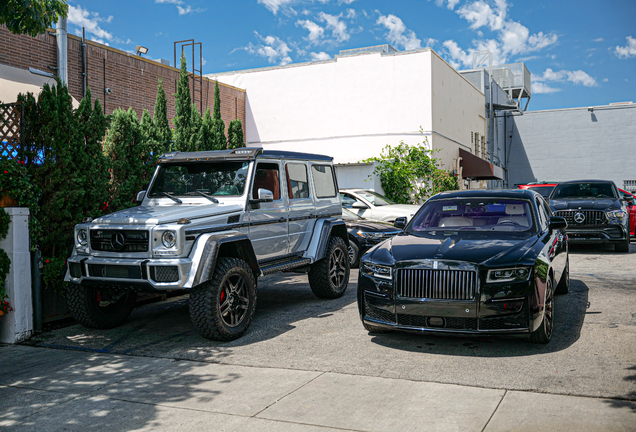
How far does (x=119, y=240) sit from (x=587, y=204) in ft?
36.7

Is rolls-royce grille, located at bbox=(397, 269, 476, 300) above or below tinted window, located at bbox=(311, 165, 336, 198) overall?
below

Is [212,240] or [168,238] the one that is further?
[212,240]

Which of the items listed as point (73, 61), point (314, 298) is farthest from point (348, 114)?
point (314, 298)

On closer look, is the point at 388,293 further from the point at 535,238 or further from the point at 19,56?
the point at 19,56

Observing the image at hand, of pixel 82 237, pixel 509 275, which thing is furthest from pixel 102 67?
pixel 509 275

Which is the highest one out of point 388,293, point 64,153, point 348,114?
point 348,114

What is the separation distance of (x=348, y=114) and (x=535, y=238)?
18.4 m

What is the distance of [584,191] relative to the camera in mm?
14672

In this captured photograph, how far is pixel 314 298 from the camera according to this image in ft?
29.6

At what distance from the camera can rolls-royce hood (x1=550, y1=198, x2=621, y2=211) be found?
13438 millimetres

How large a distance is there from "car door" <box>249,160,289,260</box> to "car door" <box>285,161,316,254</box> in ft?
0.53

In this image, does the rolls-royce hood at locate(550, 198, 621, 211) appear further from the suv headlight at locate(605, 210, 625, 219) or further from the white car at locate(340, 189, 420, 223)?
the white car at locate(340, 189, 420, 223)

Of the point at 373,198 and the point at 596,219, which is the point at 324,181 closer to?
the point at 373,198

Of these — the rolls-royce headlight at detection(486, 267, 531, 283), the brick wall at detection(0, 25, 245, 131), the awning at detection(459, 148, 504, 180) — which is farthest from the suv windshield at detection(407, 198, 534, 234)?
the awning at detection(459, 148, 504, 180)
